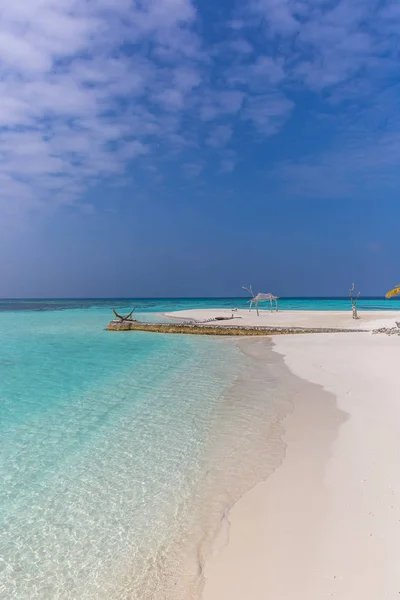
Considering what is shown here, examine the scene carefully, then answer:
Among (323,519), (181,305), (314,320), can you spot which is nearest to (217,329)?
(314,320)

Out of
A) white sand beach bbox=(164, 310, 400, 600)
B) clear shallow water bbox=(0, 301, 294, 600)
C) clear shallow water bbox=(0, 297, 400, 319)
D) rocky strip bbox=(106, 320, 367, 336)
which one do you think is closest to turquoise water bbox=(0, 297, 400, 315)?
clear shallow water bbox=(0, 297, 400, 319)

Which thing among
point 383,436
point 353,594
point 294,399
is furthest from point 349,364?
point 353,594

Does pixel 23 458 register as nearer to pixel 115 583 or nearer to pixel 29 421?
pixel 29 421

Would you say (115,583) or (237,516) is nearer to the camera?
(115,583)

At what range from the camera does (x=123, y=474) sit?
626 cm

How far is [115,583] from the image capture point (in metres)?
3.87

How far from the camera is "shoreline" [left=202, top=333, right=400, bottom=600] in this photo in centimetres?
367

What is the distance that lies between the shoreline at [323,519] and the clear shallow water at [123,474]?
1.21 feet

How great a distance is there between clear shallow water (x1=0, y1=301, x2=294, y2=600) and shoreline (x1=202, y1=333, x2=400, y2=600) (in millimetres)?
370

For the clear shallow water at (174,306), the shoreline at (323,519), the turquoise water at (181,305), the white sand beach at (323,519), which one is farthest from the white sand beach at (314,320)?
the turquoise water at (181,305)

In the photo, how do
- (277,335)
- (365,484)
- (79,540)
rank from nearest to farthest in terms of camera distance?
(79,540) < (365,484) < (277,335)

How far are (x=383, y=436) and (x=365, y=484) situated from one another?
204 cm

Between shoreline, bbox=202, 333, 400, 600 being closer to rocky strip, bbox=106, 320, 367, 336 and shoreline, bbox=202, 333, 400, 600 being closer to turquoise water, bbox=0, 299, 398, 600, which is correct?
turquoise water, bbox=0, 299, 398, 600

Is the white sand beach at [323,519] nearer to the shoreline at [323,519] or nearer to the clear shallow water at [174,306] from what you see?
the shoreline at [323,519]
